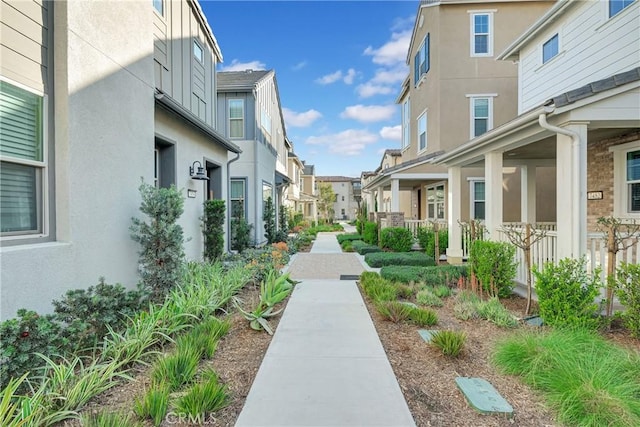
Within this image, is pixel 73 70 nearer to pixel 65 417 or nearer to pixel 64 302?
pixel 64 302

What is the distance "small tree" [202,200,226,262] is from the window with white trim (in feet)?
32.5

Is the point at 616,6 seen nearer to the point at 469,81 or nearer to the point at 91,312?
the point at 469,81

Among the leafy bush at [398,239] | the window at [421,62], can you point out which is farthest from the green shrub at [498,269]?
the window at [421,62]

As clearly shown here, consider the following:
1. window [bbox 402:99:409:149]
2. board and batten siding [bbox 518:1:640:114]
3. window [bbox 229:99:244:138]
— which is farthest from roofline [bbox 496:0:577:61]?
window [bbox 229:99:244:138]

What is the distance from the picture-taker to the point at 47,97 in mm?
3766

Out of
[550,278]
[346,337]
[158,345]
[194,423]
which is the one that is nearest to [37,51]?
[158,345]

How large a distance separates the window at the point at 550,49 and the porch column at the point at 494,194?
14.0 ft

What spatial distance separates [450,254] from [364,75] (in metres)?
14.3

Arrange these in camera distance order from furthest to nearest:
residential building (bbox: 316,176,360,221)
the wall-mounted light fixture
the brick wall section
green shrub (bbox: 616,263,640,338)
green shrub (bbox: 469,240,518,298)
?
residential building (bbox: 316,176,360,221) → the wall-mounted light fixture → the brick wall section → green shrub (bbox: 469,240,518,298) → green shrub (bbox: 616,263,640,338)

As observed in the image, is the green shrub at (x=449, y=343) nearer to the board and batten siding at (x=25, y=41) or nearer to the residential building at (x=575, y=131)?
the residential building at (x=575, y=131)

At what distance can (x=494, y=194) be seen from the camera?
7.14 m

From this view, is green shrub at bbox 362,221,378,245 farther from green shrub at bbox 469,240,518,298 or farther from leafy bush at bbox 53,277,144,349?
leafy bush at bbox 53,277,144,349

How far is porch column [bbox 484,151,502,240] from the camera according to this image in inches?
280

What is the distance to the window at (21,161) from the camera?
3.30 m
